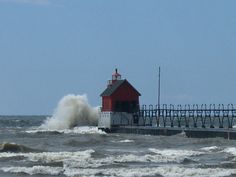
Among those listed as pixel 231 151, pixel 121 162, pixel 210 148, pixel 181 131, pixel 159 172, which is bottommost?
pixel 159 172

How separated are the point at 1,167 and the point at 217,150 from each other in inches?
498

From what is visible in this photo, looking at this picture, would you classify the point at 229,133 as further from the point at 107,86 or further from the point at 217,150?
the point at 107,86

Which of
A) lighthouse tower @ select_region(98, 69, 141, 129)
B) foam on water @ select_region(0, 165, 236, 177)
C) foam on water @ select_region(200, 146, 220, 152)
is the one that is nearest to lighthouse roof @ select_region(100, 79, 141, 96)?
lighthouse tower @ select_region(98, 69, 141, 129)

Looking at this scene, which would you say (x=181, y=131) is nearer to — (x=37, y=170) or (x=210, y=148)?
(x=210, y=148)

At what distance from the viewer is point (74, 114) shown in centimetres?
7962

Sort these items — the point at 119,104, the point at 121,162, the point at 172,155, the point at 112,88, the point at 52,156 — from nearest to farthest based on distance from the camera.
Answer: the point at 121,162 < the point at 52,156 < the point at 172,155 < the point at 119,104 < the point at 112,88

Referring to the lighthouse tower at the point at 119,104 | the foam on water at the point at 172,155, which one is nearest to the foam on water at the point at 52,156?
the foam on water at the point at 172,155

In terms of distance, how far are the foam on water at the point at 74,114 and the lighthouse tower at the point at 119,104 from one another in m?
15.7

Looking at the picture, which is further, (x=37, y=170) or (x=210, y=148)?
(x=210, y=148)

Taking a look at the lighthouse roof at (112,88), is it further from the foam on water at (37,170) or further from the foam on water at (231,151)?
the foam on water at (37,170)

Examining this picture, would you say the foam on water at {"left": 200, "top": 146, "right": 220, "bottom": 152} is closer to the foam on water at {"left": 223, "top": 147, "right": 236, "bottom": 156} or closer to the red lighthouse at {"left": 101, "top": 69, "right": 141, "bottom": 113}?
the foam on water at {"left": 223, "top": 147, "right": 236, "bottom": 156}

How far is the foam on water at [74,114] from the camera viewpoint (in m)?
79.2

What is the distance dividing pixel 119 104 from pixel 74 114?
1795cm

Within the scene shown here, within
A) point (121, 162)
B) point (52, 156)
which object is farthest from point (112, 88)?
point (121, 162)
